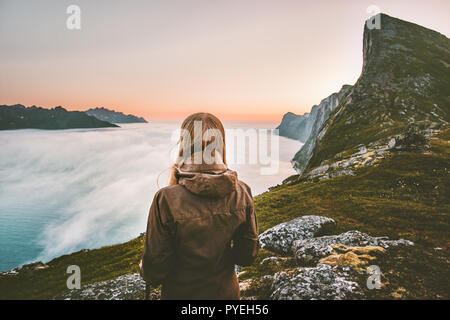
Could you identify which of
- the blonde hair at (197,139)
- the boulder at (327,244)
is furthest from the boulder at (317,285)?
the blonde hair at (197,139)

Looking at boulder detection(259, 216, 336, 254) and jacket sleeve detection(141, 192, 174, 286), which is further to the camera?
boulder detection(259, 216, 336, 254)

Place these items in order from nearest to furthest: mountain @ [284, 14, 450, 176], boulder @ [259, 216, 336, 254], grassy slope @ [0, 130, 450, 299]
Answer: grassy slope @ [0, 130, 450, 299]
boulder @ [259, 216, 336, 254]
mountain @ [284, 14, 450, 176]

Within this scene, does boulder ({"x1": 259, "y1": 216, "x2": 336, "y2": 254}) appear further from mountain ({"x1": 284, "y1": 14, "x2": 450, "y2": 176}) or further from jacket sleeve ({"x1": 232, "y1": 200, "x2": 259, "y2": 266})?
mountain ({"x1": 284, "y1": 14, "x2": 450, "y2": 176})

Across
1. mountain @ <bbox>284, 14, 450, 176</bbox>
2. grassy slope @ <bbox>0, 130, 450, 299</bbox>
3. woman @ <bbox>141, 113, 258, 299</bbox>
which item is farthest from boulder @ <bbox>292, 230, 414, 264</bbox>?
mountain @ <bbox>284, 14, 450, 176</bbox>

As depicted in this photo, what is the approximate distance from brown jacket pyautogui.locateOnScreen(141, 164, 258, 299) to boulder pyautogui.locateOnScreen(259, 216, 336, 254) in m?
9.95

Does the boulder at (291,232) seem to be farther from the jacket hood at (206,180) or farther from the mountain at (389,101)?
the mountain at (389,101)

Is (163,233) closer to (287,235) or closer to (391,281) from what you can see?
(391,281)

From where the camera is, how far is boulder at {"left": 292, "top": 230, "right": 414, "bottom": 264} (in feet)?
32.4

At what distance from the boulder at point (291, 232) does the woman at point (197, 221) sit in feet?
32.5

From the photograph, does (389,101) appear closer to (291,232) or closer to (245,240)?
(291,232)

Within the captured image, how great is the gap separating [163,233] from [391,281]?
7.95m

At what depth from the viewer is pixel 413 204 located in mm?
19031
